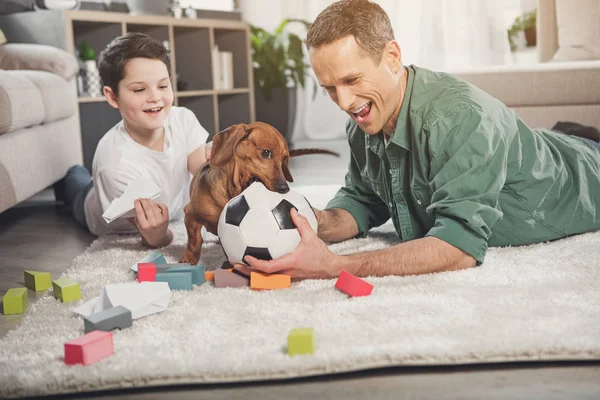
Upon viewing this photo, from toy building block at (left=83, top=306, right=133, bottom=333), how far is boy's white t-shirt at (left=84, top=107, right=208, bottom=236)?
957 mm

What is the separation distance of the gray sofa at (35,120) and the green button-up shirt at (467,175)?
46.6 inches

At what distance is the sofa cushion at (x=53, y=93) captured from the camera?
9.59ft

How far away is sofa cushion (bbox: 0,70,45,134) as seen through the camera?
241 cm

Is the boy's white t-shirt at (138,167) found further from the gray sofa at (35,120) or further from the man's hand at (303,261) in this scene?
the man's hand at (303,261)

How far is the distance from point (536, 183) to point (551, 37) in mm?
2693

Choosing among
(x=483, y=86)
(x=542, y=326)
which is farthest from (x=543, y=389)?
(x=483, y=86)

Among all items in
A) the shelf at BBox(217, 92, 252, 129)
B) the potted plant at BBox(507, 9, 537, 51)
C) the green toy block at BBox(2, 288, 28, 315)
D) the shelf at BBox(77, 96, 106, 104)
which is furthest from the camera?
the potted plant at BBox(507, 9, 537, 51)

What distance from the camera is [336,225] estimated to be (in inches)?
85.4

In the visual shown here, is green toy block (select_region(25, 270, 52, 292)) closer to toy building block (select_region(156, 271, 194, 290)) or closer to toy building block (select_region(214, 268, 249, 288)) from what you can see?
toy building block (select_region(156, 271, 194, 290))

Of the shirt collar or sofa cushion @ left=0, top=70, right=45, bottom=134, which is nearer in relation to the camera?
the shirt collar

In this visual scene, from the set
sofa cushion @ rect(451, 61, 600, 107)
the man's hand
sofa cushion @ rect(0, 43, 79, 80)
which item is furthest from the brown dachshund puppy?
sofa cushion @ rect(451, 61, 600, 107)

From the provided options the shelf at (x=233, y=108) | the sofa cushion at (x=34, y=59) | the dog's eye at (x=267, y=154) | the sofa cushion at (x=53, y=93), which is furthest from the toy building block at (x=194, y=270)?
the shelf at (x=233, y=108)

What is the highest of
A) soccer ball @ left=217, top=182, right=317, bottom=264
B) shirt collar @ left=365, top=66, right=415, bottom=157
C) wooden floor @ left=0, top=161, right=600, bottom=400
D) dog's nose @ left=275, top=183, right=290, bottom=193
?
shirt collar @ left=365, top=66, right=415, bottom=157

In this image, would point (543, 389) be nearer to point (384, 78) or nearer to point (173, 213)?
point (384, 78)
